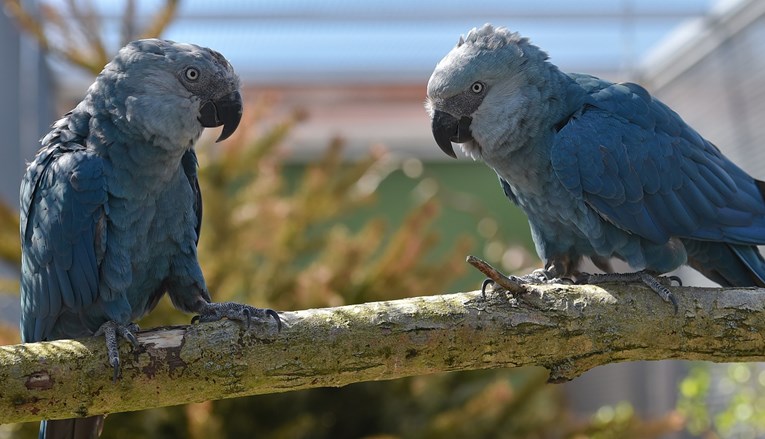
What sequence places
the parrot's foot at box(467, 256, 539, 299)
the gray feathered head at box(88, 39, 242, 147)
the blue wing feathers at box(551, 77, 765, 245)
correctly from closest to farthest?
the parrot's foot at box(467, 256, 539, 299), the gray feathered head at box(88, 39, 242, 147), the blue wing feathers at box(551, 77, 765, 245)

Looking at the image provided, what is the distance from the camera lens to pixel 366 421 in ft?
14.3

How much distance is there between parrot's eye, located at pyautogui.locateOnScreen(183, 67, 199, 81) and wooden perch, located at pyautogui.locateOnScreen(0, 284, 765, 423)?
807mm

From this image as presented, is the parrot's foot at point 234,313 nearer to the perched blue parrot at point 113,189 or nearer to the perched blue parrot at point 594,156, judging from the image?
the perched blue parrot at point 113,189

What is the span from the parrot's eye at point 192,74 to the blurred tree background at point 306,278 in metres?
1.26

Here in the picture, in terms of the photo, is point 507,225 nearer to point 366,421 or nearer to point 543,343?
point 366,421

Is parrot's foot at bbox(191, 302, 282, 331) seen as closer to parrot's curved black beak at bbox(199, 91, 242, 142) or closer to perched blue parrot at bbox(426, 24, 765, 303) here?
parrot's curved black beak at bbox(199, 91, 242, 142)

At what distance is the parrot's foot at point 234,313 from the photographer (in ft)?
7.35

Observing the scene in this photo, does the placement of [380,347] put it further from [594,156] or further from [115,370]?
[594,156]

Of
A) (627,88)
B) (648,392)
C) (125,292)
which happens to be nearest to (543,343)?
(627,88)

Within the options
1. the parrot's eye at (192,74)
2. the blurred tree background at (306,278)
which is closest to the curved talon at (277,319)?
the parrot's eye at (192,74)

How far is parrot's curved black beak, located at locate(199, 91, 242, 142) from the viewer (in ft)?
8.41

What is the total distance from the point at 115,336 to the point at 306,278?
74.2 inches

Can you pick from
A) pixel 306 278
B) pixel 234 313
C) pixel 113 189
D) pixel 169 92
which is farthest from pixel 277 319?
pixel 306 278

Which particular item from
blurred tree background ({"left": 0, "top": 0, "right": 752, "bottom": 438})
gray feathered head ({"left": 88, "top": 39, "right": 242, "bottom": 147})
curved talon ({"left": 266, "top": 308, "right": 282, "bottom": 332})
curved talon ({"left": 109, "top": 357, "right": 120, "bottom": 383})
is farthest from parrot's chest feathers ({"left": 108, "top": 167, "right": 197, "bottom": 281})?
blurred tree background ({"left": 0, "top": 0, "right": 752, "bottom": 438})
